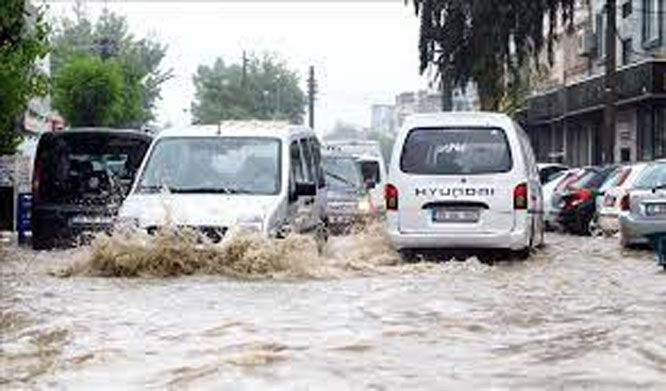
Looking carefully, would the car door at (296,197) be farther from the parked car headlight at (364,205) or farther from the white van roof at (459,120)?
the parked car headlight at (364,205)

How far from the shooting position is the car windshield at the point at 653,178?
16516 mm

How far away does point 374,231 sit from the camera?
1738 centimetres

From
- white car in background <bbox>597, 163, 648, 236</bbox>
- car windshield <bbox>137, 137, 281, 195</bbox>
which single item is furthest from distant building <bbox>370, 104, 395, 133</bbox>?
car windshield <bbox>137, 137, 281, 195</bbox>

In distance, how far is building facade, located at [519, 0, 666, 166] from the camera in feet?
122

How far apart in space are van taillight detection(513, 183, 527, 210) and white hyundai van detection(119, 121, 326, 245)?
2307mm

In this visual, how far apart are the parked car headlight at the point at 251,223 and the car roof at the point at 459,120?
10.7ft

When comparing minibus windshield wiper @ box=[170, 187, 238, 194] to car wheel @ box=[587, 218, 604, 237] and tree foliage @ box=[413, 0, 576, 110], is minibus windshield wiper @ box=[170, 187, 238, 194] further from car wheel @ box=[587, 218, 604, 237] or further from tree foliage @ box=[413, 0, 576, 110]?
tree foliage @ box=[413, 0, 576, 110]

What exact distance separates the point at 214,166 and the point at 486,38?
27239mm

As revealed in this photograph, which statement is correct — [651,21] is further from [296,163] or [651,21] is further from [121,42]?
[121,42]

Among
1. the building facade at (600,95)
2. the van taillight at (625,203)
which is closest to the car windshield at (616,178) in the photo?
the van taillight at (625,203)

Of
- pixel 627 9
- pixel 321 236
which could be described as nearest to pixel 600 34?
pixel 627 9

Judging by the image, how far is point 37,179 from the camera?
18.0m

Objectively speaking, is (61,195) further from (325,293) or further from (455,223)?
(325,293)

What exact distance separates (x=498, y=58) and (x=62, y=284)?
3013cm
